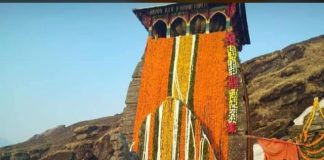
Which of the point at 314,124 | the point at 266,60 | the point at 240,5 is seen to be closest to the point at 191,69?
the point at 240,5

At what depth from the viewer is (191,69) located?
51.6 ft

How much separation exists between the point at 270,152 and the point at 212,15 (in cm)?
730

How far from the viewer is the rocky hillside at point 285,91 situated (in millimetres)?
17312

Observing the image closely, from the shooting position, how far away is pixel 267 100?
18609mm

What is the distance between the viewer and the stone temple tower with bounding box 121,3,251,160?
13.9 m

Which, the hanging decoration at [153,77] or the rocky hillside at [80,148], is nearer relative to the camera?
the hanging decoration at [153,77]

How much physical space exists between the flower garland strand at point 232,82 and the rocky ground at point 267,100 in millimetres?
2475

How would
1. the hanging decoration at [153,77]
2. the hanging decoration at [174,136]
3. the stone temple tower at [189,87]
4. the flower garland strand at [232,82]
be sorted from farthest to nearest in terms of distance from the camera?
the hanging decoration at [153,77]
the flower garland strand at [232,82]
the stone temple tower at [189,87]
the hanging decoration at [174,136]

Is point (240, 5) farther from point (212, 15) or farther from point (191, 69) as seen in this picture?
point (191, 69)

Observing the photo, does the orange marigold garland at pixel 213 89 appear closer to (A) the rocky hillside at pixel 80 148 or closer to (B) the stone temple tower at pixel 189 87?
(B) the stone temple tower at pixel 189 87

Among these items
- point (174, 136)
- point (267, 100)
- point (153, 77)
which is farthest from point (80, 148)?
point (267, 100)

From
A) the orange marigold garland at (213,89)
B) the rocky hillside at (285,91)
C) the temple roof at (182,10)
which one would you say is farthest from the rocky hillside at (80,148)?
the rocky hillside at (285,91)

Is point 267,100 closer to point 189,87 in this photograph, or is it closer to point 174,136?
point 189,87

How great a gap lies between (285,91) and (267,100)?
37.8 inches
